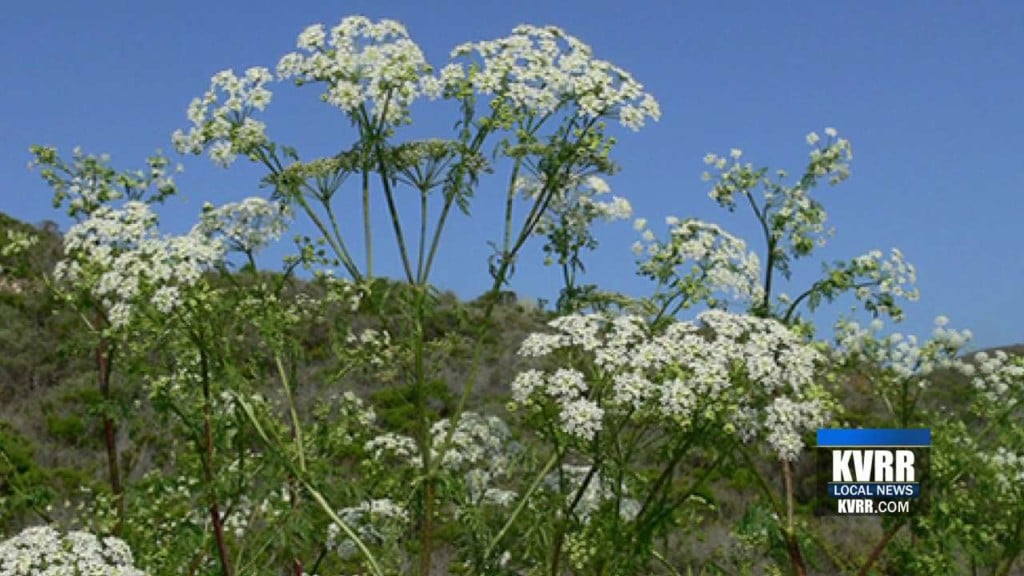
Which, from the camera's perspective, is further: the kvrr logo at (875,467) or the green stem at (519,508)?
the kvrr logo at (875,467)

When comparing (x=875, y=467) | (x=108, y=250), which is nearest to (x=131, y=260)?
(x=108, y=250)

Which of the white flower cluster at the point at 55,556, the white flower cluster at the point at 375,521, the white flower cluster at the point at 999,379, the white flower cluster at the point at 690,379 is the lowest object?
the white flower cluster at the point at 55,556

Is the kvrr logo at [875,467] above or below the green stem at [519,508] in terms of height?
above

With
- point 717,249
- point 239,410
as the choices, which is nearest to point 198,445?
point 239,410

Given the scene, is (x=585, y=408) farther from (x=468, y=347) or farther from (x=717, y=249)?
(x=468, y=347)

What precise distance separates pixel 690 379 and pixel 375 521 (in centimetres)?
265

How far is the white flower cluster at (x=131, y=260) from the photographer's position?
677 centimetres

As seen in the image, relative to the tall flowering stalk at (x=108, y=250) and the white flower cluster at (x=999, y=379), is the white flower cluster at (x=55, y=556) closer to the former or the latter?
the tall flowering stalk at (x=108, y=250)

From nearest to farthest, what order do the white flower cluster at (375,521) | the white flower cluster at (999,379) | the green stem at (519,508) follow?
1. the green stem at (519,508)
2. the white flower cluster at (375,521)
3. the white flower cluster at (999,379)

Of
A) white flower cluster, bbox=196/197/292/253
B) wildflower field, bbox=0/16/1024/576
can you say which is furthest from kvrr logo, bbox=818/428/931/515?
white flower cluster, bbox=196/197/292/253

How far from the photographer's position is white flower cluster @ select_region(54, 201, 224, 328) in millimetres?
6770

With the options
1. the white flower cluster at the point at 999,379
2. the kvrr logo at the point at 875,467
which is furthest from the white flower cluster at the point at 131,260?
the white flower cluster at the point at 999,379

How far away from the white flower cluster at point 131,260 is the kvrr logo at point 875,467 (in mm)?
3657

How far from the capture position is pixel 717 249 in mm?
7527
